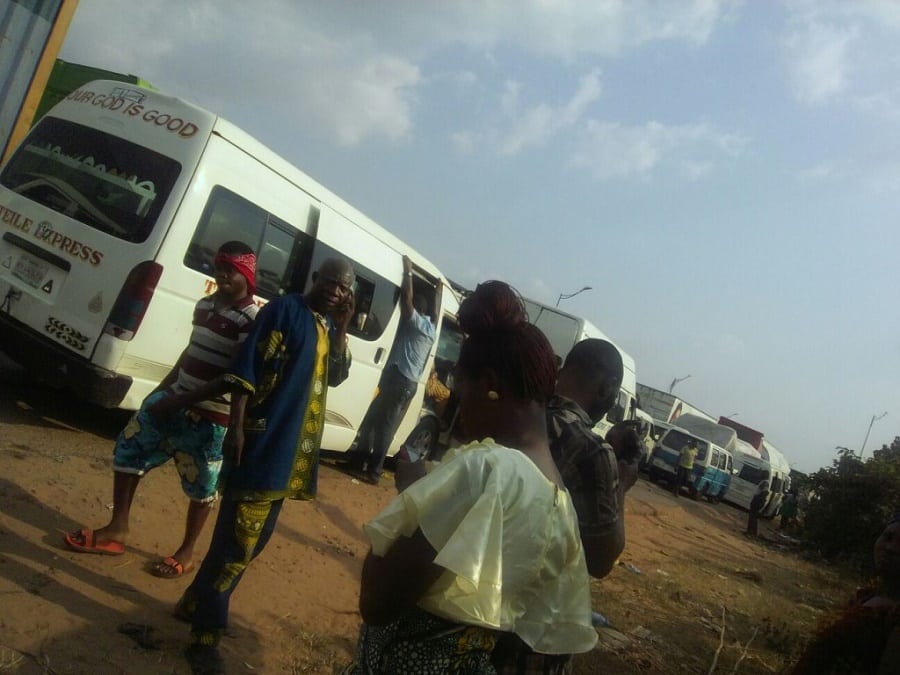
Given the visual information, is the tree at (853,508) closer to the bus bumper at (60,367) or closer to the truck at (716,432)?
the truck at (716,432)

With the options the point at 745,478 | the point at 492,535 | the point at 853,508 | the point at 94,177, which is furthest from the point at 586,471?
the point at 745,478

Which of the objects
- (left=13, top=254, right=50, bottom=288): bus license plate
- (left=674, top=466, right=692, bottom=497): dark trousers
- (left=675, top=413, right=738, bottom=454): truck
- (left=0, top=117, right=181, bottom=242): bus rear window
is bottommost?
(left=674, top=466, right=692, bottom=497): dark trousers

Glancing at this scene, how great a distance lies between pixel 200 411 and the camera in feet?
10.4

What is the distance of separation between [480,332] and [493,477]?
45cm

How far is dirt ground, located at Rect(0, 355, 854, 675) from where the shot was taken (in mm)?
2824

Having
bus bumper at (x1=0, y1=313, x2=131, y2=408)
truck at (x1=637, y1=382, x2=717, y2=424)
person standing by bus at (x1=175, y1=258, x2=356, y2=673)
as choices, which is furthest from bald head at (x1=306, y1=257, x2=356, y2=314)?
truck at (x1=637, y1=382, x2=717, y2=424)

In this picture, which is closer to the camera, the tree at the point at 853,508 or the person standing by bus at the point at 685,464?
the tree at the point at 853,508

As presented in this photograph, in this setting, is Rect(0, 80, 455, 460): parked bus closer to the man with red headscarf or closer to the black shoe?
the man with red headscarf

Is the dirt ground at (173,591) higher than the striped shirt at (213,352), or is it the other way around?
the striped shirt at (213,352)

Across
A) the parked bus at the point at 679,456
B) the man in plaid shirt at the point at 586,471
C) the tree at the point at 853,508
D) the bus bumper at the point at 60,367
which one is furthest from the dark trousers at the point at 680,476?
the man in plaid shirt at the point at 586,471

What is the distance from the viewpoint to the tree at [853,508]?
47.5 feet

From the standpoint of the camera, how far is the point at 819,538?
1537 cm

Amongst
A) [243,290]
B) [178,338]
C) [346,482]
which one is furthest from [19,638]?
[346,482]

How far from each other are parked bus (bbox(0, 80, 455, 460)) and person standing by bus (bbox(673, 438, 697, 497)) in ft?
57.9
